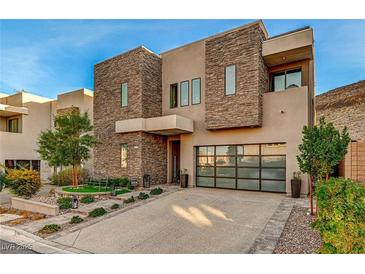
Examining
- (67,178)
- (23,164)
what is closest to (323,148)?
(67,178)

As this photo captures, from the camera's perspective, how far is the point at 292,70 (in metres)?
12.1

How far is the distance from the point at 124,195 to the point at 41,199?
3.74 meters

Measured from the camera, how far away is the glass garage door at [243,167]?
1123cm

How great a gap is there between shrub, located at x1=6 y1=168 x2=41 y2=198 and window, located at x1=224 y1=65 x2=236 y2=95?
10626 mm

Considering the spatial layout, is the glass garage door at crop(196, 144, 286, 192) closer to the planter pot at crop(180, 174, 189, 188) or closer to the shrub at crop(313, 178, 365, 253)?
the planter pot at crop(180, 174, 189, 188)

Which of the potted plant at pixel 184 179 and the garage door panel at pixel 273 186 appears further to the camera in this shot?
the potted plant at pixel 184 179

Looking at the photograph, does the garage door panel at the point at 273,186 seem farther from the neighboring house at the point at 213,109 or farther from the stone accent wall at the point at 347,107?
the stone accent wall at the point at 347,107

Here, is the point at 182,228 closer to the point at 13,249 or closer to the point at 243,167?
the point at 13,249

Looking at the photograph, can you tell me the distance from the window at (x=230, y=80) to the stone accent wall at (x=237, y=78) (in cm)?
17

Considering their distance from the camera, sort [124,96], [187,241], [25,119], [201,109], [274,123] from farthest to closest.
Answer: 1. [25,119]
2. [124,96]
3. [201,109]
4. [274,123]
5. [187,241]

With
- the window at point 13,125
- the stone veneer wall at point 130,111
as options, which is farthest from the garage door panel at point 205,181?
the window at point 13,125

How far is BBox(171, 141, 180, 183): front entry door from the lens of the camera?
1515 cm

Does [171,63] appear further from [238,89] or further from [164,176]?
[164,176]

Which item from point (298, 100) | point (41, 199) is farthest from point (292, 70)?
point (41, 199)
